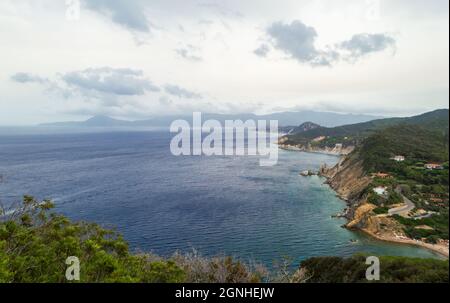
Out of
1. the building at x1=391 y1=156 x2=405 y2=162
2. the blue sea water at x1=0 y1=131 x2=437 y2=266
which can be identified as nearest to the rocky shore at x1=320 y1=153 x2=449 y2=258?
the blue sea water at x1=0 y1=131 x2=437 y2=266

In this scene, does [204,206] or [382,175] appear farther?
[382,175]

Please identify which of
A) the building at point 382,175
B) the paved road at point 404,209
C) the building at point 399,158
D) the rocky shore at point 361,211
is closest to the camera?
the rocky shore at point 361,211

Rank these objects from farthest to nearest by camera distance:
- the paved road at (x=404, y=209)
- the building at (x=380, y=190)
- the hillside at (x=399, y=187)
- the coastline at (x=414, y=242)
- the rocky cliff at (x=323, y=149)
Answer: the rocky cliff at (x=323, y=149) → the building at (x=380, y=190) → the paved road at (x=404, y=209) → the hillside at (x=399, y=187) → the coastline at (x=414, y=242)

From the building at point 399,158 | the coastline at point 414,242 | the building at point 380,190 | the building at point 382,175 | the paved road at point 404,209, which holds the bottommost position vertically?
the coastline at point 414,242

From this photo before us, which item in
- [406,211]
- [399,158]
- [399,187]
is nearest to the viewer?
[406,211]

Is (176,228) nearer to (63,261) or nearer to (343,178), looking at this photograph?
(63,261)

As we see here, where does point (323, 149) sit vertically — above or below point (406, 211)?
above

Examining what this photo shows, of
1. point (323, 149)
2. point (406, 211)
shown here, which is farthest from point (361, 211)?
point (323, 149)

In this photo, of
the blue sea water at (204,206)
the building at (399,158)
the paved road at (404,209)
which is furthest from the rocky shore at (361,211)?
the building at (399,158)

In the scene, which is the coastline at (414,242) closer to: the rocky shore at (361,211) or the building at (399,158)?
the rocky shore at (361,211)

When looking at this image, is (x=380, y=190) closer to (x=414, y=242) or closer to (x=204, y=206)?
(x=414, y=242)
